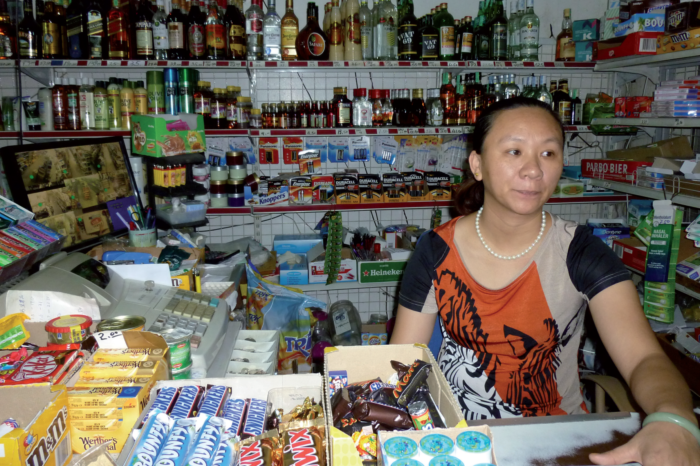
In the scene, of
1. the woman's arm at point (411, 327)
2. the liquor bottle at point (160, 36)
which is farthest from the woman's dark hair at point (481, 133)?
the liquor bottle at point (160, 36)

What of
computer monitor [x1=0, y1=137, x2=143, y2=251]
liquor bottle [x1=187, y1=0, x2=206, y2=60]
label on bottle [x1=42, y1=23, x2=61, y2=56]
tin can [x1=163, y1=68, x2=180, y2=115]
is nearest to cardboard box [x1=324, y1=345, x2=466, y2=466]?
computer monitor [x1=0, y1=137, x2=143, y2=251]

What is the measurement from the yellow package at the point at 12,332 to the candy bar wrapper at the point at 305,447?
2.64 ft

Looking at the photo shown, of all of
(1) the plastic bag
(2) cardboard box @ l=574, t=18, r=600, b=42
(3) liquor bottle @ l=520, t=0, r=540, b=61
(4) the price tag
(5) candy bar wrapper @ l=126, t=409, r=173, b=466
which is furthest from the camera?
(2) cardboard box @ l=574, t=18, r=600, b=42

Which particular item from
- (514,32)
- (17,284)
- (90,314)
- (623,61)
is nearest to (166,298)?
(90,314)

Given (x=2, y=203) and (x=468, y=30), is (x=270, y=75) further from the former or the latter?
(x=2, y=203)

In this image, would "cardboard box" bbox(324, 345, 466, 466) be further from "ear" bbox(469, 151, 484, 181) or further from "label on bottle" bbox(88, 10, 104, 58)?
"label on bottle" bbox(88, 10, 104, 58)

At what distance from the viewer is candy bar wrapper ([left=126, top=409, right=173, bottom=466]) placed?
777 millimetres

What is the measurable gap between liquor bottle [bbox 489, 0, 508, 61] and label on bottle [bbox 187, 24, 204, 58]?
1.91m

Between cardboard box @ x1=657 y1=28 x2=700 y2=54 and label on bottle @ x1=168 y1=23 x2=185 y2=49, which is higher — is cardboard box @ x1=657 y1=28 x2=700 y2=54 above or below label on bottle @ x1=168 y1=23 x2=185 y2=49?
below

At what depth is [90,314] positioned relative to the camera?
1488mm

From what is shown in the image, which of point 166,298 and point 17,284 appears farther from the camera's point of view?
point 166,298

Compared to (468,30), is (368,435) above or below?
below

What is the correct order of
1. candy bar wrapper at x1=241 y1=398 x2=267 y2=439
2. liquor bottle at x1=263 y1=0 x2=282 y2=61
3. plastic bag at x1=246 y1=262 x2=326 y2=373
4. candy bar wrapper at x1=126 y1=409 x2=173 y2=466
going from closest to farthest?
candy bar wrapper at x1=126 y1=409 x2=173 y2=466, candy bar wrapper at x1=241 y1=398 x2=267 y2=439, plastic bag at x1=246 y1=262 x2=326 y2=373, liquor bottle at x1=263 y1=0 x2=282 y2=61

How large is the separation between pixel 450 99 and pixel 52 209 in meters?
2.50
